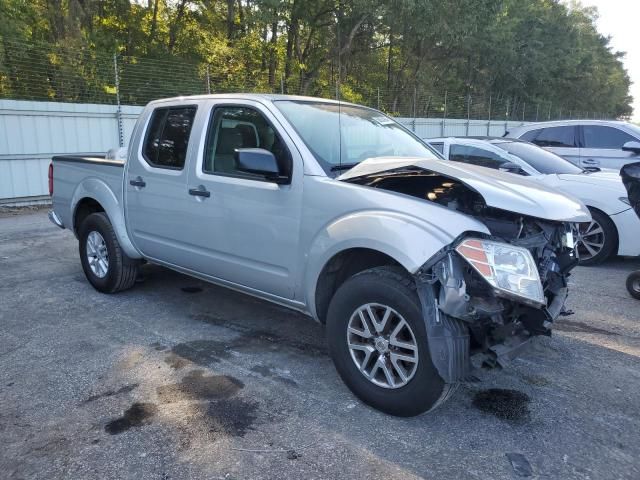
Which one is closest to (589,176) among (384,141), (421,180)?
(384,141)

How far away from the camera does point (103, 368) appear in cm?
371

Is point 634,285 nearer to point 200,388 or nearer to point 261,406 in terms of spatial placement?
point 261,406

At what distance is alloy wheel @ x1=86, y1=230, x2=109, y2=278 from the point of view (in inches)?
208

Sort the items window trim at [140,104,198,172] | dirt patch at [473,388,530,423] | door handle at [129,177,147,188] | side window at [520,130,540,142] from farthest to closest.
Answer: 1. side window at [520,130,540,142]
2. door handle at [129,177,147,188]
3. window trim at [140,104,198,172]
4. dirt patch at [473,388,530,423]

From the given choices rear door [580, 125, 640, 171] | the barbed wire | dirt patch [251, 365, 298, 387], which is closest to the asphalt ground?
dirt patch [251, 365, 298, 387]

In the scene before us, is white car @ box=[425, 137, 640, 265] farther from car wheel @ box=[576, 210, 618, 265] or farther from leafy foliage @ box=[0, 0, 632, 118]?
leafy foliage @ box=[0, 0, 632, 118]

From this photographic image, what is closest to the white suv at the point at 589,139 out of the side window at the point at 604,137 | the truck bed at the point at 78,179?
the side window at the point at 604,137

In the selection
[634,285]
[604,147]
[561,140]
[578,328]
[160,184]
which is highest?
[561,140]

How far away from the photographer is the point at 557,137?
9906 mm

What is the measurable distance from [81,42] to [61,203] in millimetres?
11676

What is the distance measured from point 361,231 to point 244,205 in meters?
1.10

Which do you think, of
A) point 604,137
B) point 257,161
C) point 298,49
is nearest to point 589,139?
point 604,137

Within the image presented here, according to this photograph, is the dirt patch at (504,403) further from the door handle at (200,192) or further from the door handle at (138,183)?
the door handle at (138,183)

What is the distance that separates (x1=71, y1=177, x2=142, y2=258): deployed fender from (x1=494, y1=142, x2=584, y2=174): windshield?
5.33 m
